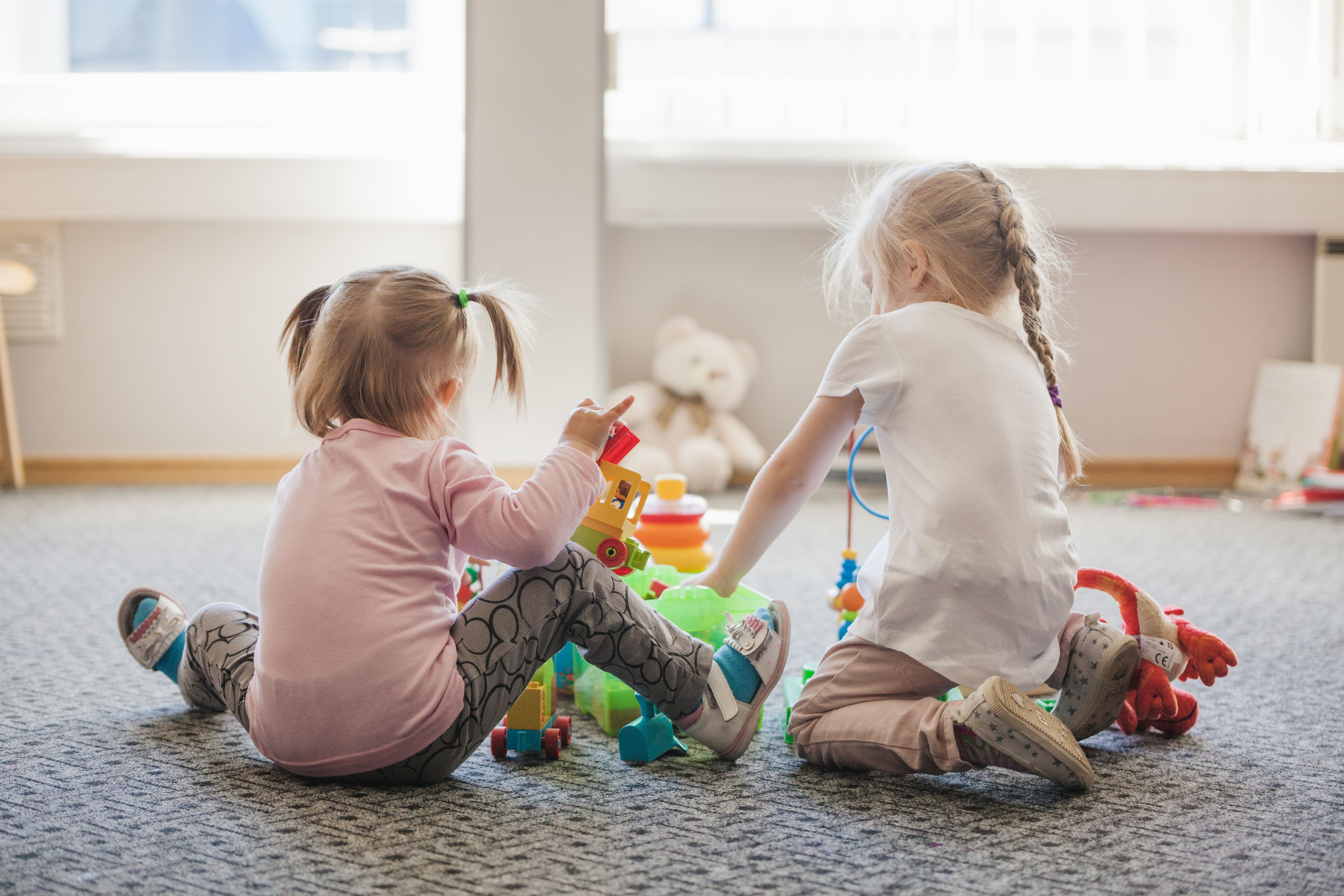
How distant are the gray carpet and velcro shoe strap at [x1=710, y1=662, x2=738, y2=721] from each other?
0.14 feet

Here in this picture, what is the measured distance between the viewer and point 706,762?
859 mm

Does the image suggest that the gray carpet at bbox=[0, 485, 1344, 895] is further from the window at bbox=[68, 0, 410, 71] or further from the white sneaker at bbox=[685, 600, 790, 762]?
the window at bbox=[68, 0, 410, 71]

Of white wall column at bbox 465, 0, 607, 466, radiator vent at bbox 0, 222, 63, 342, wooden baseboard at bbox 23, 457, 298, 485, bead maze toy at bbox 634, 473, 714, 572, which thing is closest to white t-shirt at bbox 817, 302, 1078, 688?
bead maze toy at bbox 634, 473, 714, 572

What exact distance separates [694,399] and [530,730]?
1.41m

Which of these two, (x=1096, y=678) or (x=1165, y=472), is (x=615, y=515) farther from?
(x=1165, y=472)

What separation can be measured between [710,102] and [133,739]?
1.75 metres

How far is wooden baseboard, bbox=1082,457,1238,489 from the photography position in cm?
234

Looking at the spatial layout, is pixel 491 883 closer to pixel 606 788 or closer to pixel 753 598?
pixel 606 788

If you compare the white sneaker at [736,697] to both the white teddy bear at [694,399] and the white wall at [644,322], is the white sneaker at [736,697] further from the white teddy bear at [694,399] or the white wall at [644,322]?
the white wall at [644,322]

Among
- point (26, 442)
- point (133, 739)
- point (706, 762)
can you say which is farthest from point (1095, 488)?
point (26, 442)

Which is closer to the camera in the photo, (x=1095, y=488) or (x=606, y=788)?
(x=606, y=788)

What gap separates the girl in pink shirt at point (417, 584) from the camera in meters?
0.75

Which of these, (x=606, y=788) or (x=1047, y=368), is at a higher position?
(x=1047, y=368)

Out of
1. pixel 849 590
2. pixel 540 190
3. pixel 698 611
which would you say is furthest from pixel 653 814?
pixel 540 190
